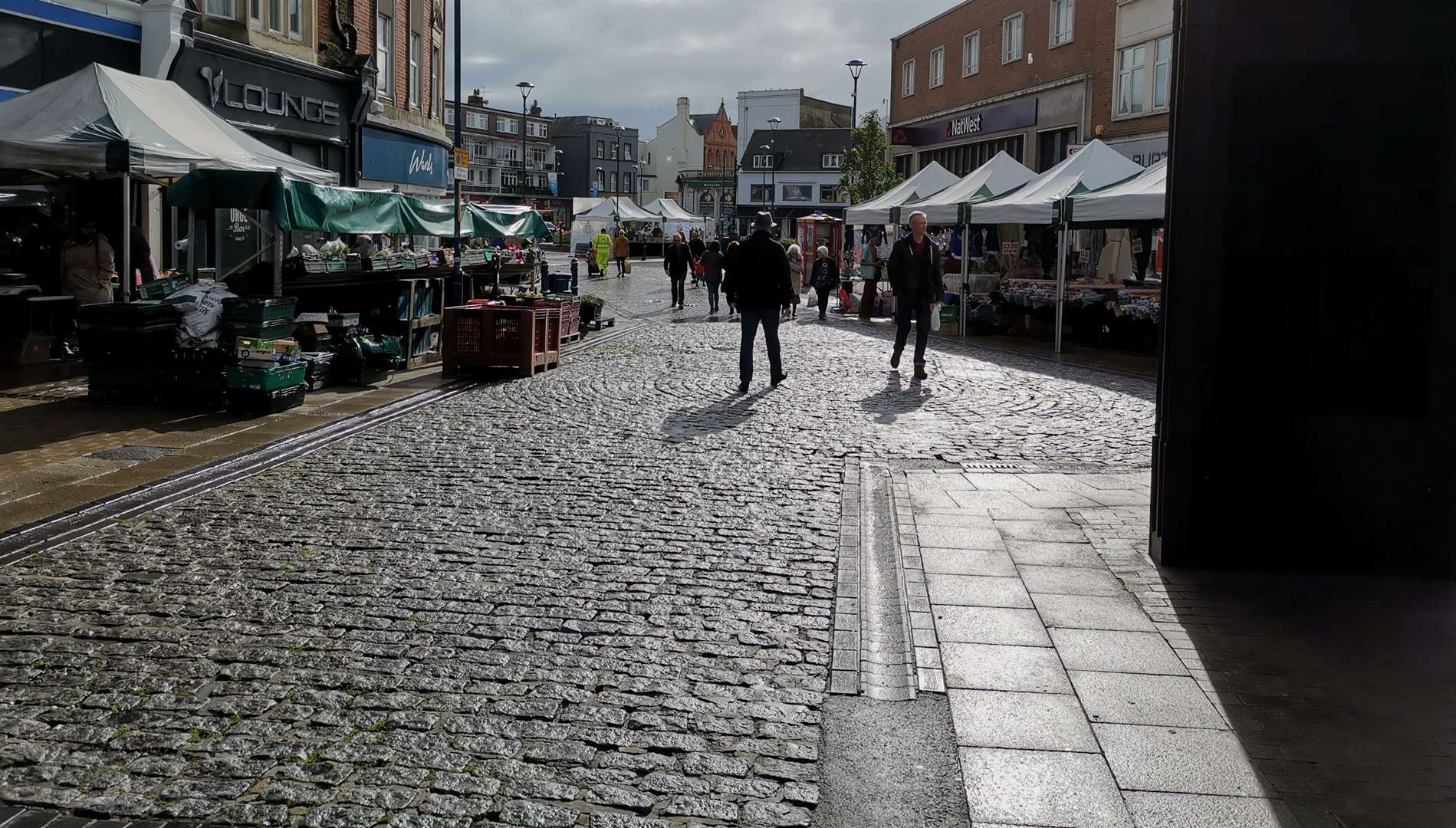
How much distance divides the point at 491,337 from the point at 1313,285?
34.9 ft

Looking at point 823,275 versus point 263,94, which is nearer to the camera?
point 263,94

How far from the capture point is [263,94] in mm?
21844

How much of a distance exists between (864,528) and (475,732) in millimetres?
3688

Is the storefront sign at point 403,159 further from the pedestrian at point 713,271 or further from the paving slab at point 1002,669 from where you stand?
the paving slab at point 1002,669

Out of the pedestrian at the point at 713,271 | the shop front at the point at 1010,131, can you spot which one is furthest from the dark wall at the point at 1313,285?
the shop front at the point at 1010,131

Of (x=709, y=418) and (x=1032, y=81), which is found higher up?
(x=1032, y=81)

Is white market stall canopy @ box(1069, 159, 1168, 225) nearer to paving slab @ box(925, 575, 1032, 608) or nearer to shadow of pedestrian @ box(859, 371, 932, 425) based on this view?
shadow of pedestrian @ box(859, 371, 932, 425)

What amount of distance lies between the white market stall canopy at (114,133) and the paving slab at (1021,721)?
36.3ft

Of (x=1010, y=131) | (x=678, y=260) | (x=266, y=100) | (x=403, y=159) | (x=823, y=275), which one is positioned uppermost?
(x=1010, y=131)

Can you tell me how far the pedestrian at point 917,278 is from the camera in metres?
15.5

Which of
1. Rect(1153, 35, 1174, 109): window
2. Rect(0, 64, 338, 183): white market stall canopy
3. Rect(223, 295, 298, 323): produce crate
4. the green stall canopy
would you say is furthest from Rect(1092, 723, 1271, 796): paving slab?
Rect(1153, 35, 1174, 109): window

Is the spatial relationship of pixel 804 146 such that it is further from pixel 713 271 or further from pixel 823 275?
pixel 823 275

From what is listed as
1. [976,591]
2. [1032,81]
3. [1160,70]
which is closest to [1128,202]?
[976,591]

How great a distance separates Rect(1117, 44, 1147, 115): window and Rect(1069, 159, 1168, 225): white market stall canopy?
12015 millimetres
